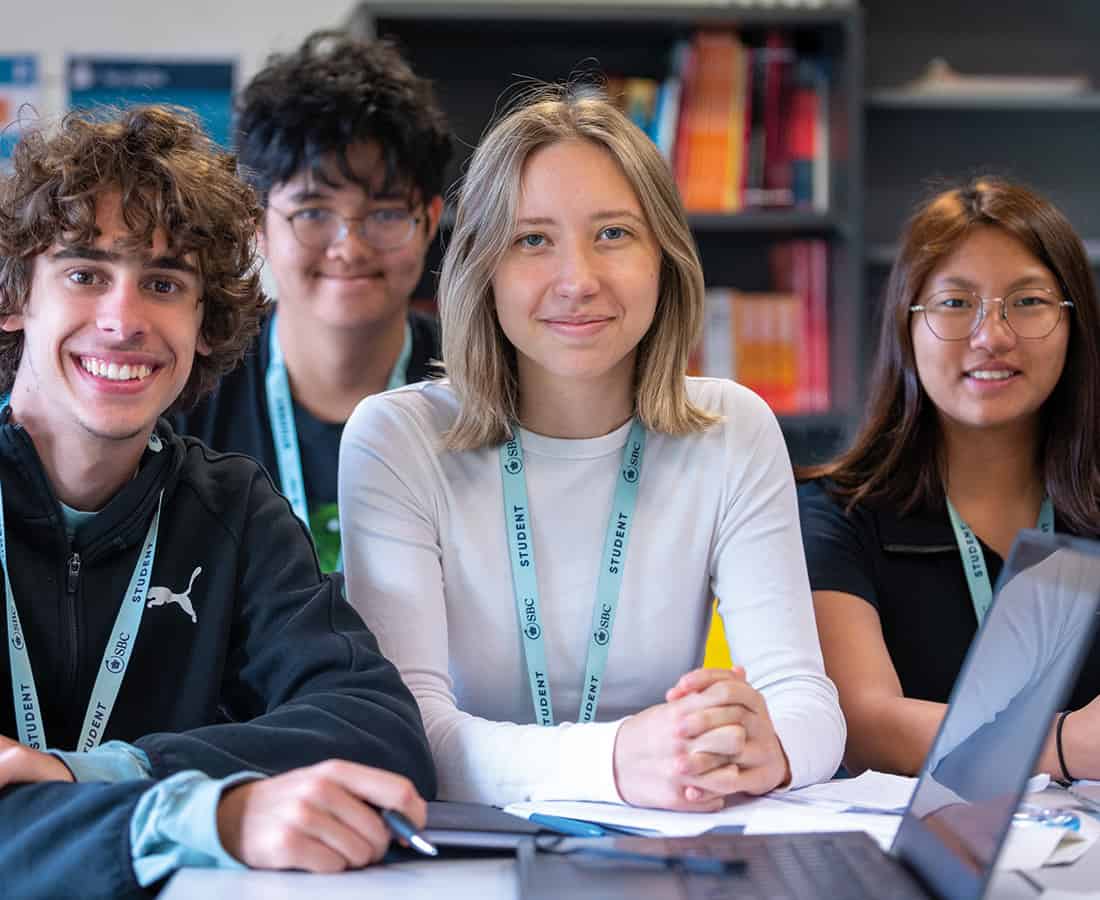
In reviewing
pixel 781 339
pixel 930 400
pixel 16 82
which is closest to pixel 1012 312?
pixel 930 400

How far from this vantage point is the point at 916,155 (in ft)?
13.9

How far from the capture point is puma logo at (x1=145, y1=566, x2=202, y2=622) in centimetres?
167

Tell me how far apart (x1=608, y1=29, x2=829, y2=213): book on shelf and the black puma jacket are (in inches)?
91.6

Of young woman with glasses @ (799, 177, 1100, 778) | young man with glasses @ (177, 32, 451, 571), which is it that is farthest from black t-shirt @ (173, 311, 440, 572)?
young woman with glasses @ (799, 177, 1100, 778)

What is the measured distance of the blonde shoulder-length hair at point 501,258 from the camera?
6.07 ft

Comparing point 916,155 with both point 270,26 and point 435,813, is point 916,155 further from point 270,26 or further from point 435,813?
point 435,813

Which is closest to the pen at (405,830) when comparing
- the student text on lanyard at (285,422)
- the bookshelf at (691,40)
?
the student text on lanyard at (285,422)

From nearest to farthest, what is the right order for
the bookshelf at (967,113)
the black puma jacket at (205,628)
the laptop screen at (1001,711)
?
1. the laptop screen at (1001,711)
2. the black puma jacket at (205,628)
3. the bookshelf at (967,113)

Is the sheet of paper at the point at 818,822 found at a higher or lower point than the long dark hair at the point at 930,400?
lower

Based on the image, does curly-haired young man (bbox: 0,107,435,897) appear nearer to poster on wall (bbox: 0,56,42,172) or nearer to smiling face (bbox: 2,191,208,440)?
smiling face (bbox: 2,191,208,440)

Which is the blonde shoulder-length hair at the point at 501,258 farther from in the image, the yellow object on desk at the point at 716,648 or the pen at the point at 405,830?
the pen at the point at 405,830

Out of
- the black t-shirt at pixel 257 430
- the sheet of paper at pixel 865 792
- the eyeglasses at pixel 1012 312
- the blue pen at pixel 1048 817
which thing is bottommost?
the sheet of paper at pixel 865 792

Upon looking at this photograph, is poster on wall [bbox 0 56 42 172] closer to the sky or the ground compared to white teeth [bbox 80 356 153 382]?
closer to the sky

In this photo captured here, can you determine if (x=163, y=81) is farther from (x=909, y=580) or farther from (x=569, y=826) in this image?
(x=569, y=826)
